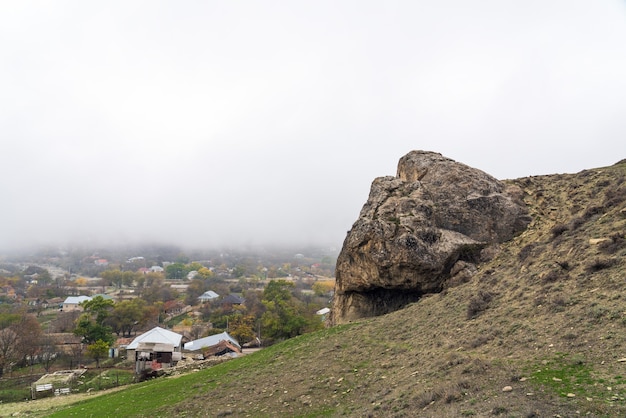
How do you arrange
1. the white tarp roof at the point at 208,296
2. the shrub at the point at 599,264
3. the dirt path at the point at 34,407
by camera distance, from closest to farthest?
the shrub at the point at 599,264
the dirt path at the point at 34,407
the white tarp roof at the point at 208,296

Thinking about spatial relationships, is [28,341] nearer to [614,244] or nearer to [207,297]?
[207,297]

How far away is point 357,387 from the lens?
16000 millimetres

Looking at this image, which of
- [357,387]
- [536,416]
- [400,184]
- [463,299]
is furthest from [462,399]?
[400,184]

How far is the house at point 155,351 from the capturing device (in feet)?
174

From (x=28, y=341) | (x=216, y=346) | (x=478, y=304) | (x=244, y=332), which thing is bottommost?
(x=216, y=346)

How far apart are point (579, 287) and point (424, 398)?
8909mm

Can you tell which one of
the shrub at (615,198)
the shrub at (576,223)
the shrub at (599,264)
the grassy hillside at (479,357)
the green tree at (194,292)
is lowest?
the green tree at (194,292)

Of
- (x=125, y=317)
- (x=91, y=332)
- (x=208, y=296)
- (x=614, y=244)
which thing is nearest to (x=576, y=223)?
(x=614, y=244)

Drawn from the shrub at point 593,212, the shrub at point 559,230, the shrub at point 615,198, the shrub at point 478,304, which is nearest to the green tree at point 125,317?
the shrub at point 478,304

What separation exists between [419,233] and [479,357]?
57.7 ft

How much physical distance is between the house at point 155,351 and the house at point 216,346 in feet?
16.2

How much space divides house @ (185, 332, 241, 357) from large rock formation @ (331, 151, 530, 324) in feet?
105

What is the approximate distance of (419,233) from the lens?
30.6 metres

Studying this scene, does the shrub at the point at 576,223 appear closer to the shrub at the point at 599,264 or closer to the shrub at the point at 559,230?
the shrub at the point at 559,230
